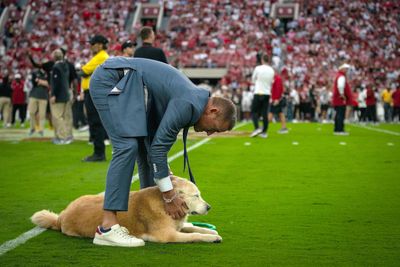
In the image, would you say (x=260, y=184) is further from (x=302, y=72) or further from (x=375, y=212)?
(x=302, y=72)

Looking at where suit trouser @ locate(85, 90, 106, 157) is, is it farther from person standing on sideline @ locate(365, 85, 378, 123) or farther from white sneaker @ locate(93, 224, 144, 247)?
person standing on sideline @ locate(365, 85, 378, 123)

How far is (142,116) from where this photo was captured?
20.6 feet

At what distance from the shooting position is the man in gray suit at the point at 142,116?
20.0 ft

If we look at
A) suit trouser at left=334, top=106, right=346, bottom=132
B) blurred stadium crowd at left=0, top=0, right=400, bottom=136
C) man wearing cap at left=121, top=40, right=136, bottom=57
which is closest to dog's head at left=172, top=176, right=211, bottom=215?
man wearing cap at left=121, top=40, right=136, bottom=57

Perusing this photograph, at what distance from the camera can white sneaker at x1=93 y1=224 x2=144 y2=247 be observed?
20.5ft

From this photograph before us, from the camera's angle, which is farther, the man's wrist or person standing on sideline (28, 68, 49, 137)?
person standing on sideline (28, 68, 49, 137)

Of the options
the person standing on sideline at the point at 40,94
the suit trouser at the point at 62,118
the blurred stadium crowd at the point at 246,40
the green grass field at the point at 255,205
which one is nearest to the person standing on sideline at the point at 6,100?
the person standing on sideline at the point at 40,94

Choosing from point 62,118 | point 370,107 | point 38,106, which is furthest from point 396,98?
point 62,118

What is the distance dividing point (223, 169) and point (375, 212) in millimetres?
4961

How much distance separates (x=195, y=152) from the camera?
16531 millimetres

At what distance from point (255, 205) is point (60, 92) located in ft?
32.8

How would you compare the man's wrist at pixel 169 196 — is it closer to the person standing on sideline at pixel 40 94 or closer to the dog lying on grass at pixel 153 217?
the dog lying on grass at pixel 153 217

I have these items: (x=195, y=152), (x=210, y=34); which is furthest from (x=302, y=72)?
(x=195, y=152)

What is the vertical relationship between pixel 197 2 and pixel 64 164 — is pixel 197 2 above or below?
above
